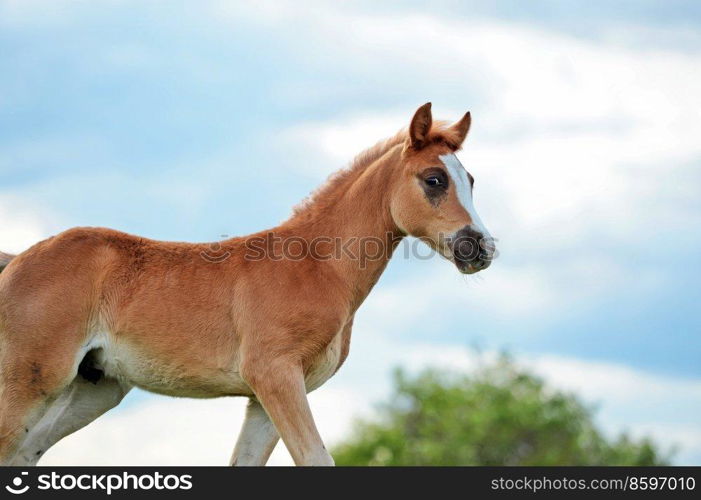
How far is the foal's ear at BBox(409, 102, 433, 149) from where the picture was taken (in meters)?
7.89

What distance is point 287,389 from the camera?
7.41m

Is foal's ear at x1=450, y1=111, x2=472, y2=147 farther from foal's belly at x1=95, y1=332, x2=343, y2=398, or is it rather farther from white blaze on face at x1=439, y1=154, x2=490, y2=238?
foal's belly at x1=95, y1=332, x2=343, y2=398

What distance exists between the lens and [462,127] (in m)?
8.55

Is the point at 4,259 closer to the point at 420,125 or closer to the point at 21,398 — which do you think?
the point at 21,398

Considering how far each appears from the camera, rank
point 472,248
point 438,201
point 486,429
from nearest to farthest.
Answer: point 472,248
point 438,201
point 486,429

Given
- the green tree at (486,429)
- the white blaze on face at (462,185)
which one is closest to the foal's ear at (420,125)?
the white blaze on face at (462,185)

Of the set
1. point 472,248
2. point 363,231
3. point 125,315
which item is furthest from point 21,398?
point 472,248

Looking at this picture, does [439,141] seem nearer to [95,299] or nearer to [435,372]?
[95,299]

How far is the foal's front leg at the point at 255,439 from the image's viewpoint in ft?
26.8

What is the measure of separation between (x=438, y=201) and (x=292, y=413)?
7.27 feet

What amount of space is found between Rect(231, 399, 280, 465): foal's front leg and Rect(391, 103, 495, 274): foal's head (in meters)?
2.18

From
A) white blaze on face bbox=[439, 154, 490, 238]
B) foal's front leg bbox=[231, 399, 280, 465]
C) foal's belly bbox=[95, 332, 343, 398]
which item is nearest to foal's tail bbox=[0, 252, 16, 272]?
foal's belly bbox=[95, 332, 343, 398]

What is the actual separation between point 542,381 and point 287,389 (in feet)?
89.2
